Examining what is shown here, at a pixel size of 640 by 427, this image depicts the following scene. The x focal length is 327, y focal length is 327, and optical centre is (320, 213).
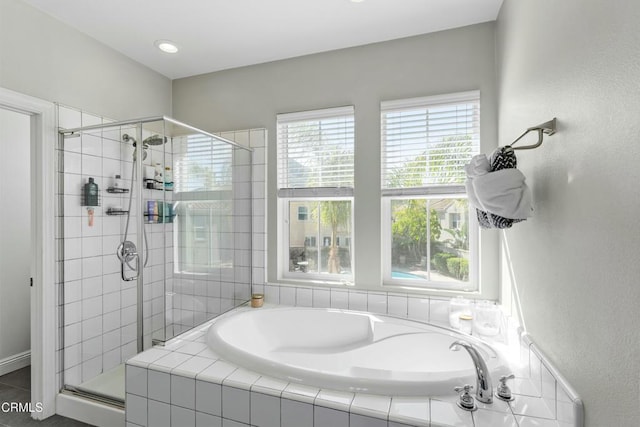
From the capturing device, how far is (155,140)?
6.63ft

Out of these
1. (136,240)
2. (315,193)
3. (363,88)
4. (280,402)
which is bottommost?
(280,402)

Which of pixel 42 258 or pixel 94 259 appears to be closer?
pixel 42 258

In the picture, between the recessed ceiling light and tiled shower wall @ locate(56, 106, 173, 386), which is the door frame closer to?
tiled shower wall @ locate(56, 106, 173, 386)

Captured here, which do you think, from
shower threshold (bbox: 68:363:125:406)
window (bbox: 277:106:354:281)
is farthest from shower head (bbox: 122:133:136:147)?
shower threshold (bbox: 68:363:125:406)

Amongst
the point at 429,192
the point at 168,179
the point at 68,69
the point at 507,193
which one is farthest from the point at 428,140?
the point at 68,69

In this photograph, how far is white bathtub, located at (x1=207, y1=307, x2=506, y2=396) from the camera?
142 centimetres

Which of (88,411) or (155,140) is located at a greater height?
(155,140)

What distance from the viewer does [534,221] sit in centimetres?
149

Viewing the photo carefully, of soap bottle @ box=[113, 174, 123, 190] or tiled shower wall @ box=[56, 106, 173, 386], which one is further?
soap bottle @ box=[113, 174, 123, 190]

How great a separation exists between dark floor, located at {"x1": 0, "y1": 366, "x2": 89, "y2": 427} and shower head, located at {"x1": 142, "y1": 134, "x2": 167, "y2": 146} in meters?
1.82

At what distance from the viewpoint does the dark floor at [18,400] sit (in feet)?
6.74

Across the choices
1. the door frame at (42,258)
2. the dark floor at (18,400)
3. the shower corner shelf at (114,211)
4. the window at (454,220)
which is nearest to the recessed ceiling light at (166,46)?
the door frame at (42,258)

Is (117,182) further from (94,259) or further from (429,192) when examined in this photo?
(429,192)

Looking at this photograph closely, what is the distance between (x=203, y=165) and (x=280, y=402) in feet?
5.16
